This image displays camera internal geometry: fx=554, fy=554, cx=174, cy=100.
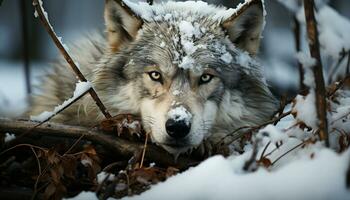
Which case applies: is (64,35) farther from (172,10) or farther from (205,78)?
(205,78)

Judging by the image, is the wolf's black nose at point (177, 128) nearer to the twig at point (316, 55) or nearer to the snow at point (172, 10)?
the twig at point (316, 55)

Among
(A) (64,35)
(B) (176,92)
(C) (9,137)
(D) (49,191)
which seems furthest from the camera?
(A) (64,35)

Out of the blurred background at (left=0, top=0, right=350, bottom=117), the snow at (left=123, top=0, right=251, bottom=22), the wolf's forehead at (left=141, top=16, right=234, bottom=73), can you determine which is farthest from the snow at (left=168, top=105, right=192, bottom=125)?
the blurred background at (left=0, top=0, right=350, bottom=117)

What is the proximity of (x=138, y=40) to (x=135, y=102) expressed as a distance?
0.47 meters

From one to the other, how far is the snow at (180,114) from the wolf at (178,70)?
0.10 meters

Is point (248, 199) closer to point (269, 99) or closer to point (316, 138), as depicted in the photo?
point (316, 138)

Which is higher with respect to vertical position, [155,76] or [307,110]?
[307,110]

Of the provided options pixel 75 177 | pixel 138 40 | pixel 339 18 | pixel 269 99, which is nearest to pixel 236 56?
pixel 269 99

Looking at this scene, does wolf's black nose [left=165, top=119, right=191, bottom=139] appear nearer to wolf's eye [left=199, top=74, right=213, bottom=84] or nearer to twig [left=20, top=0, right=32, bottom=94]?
wolf's eye [left=199, top=74, right=213, bottom=84]

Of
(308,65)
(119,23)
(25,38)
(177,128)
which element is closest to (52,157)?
(177,128)

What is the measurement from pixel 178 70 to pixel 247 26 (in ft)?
2.15

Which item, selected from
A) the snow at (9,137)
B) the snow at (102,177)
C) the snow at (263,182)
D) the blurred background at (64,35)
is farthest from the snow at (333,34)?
the blurred background at (64,35)

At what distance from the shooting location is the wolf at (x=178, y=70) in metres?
3.51

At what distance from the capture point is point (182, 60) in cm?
352
